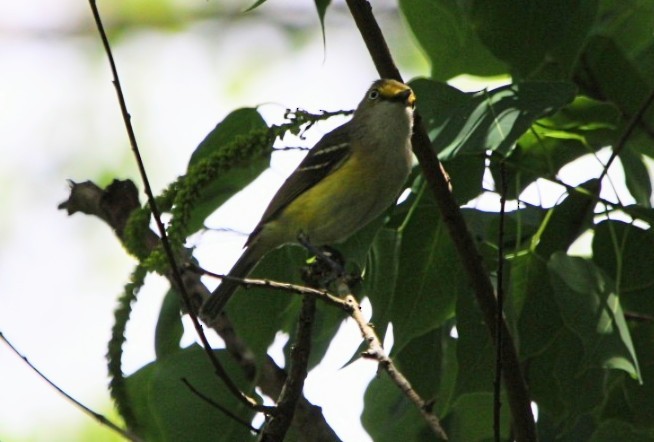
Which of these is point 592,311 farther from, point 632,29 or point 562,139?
point 632,29

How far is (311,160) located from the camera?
247 inches

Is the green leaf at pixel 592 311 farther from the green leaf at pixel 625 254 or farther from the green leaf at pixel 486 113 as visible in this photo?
the green leaf at pixel 486 113

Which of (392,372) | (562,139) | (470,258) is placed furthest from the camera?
(562,139)

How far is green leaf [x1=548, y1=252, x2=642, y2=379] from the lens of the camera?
3.92 metres

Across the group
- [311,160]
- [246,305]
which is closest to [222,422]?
[246,305]

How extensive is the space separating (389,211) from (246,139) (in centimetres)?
122

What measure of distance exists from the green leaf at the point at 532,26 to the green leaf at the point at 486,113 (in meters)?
0.26

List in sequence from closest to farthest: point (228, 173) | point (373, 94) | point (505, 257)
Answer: point (505, 257) → point (228, 173) → point (373, 94)

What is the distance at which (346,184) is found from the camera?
19.2ft

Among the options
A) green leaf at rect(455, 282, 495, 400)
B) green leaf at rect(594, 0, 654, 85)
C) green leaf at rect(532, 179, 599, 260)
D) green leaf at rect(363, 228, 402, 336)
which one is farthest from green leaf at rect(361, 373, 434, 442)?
green leaf at rect(594, 0, 654, 85)

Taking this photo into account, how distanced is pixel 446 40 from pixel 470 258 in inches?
53.8

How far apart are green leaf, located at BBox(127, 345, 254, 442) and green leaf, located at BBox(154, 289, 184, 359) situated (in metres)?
0.32

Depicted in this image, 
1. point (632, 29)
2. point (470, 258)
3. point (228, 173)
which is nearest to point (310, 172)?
point (228, 173)

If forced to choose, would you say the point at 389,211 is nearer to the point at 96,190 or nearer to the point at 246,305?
the point at 246,305
